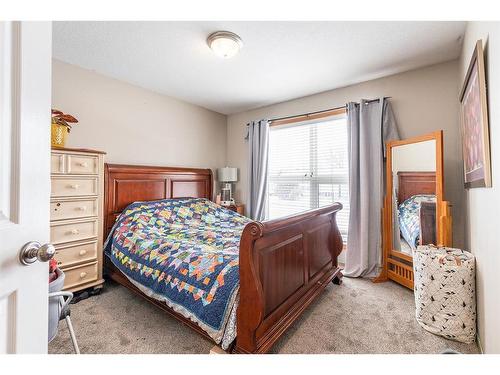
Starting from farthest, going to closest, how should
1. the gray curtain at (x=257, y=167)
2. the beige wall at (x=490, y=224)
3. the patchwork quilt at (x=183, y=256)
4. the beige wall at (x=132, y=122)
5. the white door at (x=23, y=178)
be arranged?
the gray curtain at (x=257, y=167), the beige wall at (x=132, y=122), the patchwork quilt at (x=183, y=256), the beige wall at (x=490, y=224), the white door at (x=23, y=178)

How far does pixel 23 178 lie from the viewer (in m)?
0.64

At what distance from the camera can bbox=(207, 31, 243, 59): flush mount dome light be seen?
1940 mm

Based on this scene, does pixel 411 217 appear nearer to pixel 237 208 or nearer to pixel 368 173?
pixel 368 173

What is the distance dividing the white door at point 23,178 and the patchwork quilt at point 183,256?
35.0 inches

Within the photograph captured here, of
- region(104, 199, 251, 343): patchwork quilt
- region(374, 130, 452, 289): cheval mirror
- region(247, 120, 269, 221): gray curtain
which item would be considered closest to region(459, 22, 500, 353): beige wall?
region(374, 130, 452, 289): cheval mirror

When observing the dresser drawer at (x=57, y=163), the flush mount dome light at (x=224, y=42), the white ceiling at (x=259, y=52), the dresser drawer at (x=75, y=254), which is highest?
the white ceiling at (x=259, y=52)

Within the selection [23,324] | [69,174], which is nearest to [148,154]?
[69,174]

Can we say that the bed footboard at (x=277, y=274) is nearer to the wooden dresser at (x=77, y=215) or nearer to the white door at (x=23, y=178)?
the white door at (x=23, y=178)

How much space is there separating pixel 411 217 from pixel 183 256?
229 cm

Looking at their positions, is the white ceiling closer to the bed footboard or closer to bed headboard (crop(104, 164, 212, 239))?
bed headboard (crop(104, 164, 212, 239))

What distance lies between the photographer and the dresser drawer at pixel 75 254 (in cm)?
206

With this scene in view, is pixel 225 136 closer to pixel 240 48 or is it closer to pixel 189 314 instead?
pixel 240 48

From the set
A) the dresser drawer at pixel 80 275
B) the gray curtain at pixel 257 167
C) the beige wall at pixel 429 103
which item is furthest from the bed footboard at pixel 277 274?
the dresser drawer at pixel 80 275

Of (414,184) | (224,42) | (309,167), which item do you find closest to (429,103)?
(414,184)
